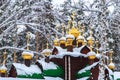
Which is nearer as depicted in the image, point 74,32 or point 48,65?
point 48,65

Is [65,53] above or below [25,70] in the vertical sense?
above

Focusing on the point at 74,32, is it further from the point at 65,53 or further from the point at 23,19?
the point at 23,19

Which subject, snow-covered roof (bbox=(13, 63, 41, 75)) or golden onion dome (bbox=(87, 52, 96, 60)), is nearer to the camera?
snow-covered roof (bbox=(13, 63, 41, 75))

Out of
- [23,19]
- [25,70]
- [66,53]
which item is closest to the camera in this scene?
[25,70]

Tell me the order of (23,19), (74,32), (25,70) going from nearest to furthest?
(25,70)
(74,32)
(23,19)

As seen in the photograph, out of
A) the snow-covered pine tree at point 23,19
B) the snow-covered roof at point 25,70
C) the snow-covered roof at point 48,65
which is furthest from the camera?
the snow-covered pine tree at point 23,19

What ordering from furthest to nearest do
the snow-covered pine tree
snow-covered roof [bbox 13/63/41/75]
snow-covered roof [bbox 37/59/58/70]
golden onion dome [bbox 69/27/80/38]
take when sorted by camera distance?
the snow-covered pine tree, golden onion dome [bbox 69/27/80/38], snow-covered roof [bbox 37/59/58/70], snow-covered roof [bbox 13/63/41/75]

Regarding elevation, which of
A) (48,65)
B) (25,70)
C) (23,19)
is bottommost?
(25,70)

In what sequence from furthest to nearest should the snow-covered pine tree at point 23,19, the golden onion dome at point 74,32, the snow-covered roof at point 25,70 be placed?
the snow-covered pine tree at point 23,19
the golden onion dome at point 74,32
the snow-covered roof at point 25,70

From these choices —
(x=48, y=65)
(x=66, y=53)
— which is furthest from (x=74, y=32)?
(x=48, y=65)

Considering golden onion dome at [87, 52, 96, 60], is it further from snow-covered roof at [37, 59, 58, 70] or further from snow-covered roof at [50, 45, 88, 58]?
snow-covered roof at [37, 59, 58, 70]

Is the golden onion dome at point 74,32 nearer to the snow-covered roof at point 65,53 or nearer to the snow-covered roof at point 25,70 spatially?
the snow-covered roof at point 65,53

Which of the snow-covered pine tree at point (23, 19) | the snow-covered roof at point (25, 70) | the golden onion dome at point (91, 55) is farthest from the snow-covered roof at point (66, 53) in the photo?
the snow-covered pine tree at point (23, 19)

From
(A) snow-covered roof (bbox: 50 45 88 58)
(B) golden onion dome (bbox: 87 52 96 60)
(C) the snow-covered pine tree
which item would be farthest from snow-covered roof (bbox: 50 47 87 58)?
(C) the snow-covered pine tree
